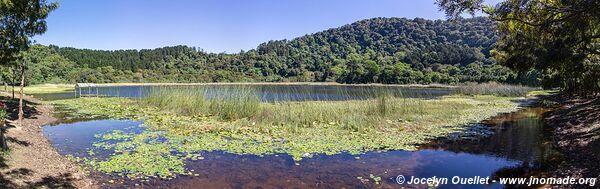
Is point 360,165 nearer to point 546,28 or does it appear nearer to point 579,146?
point 546,28

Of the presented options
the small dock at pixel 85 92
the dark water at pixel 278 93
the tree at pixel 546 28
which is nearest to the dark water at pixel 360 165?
the tree at pixel 546 28

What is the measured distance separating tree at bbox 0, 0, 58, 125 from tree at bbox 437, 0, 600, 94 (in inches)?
447

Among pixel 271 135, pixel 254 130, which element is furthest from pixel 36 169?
pixel 254 130

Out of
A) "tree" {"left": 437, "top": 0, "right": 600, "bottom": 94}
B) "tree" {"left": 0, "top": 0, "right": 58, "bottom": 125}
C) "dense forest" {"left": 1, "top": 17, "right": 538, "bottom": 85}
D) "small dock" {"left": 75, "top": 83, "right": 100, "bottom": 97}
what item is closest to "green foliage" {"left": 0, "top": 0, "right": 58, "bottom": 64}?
"tree" {"left": 0, "top": 0, "right": 58, "bottom": 125}

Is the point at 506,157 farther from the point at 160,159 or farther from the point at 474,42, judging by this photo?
the point at 474,42

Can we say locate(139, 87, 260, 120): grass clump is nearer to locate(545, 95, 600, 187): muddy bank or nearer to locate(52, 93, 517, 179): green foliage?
locate(52, 93, 517, 179): green foliage

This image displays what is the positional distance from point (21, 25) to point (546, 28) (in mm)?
14070

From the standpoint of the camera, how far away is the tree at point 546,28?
6.16 meters

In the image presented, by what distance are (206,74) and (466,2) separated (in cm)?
9676

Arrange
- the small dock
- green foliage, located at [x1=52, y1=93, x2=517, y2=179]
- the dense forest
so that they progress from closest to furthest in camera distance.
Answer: green foliage, located at [x1=52, y1=93, x2=517, y2=179]
the small dock
the dense forest

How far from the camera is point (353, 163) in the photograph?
813 cm

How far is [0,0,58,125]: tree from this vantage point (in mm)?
10795

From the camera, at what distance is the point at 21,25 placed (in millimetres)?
11664

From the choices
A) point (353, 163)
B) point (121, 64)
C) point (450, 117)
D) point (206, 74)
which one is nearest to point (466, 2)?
point (353, 163)
